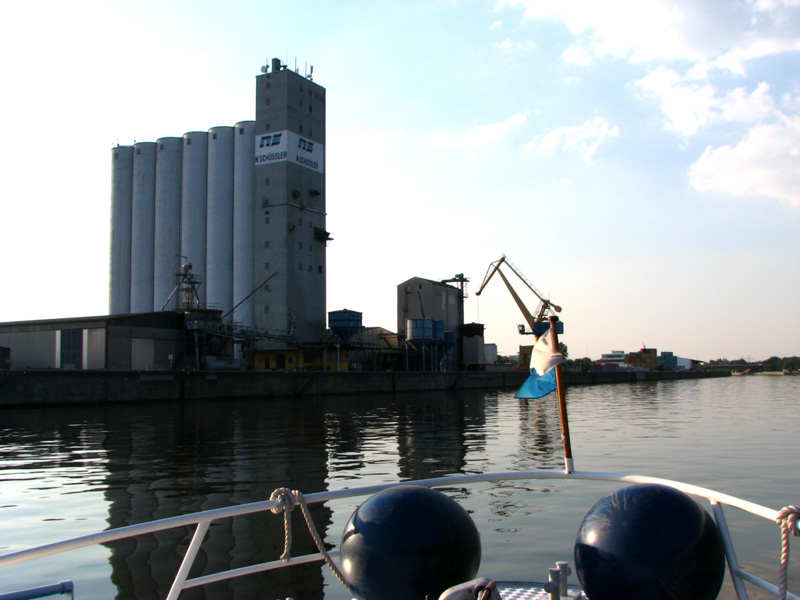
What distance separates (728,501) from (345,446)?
63.8 ft

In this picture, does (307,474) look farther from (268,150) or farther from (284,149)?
(268,150)

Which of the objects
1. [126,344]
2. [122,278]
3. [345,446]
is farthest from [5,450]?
[122,278]

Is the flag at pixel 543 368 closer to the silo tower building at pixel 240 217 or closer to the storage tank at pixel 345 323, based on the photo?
the silo tower building at pixel 240 217

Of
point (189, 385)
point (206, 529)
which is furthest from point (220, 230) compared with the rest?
point (206, 529)

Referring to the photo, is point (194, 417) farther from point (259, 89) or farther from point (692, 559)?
point (259, 89)

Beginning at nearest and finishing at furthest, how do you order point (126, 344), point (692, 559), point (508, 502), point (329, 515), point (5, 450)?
point (692, 559) < point (329, 515) < point (508, 502) < point (5, 450) < point (126, 344)

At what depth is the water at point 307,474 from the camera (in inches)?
373

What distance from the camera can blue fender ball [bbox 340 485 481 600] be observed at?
468 cm

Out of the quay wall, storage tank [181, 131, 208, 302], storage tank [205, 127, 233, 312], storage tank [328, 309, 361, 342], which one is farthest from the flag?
storage tank [181, 131, 208, 302]

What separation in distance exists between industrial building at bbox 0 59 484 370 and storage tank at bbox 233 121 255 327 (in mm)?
134

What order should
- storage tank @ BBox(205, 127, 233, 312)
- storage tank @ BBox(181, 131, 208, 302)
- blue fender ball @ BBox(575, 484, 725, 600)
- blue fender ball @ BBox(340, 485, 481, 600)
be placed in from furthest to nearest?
storage tank @ BBox(181, 131, 208, 302)
storage tank @ BBox(205, 127, 233, 312)
blue fender ball @ BBox(340, 485, 481, 600)
blue fender ball @ BBox(575, 484, 725, 600)

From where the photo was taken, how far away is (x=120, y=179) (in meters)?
93.4

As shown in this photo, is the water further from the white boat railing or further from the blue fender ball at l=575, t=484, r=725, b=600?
the blue fender ball at l=575, t=484, r=725, b=600

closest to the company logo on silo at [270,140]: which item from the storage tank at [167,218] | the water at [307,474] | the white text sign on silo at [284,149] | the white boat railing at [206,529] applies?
the white text sign on silo at [284,149]
